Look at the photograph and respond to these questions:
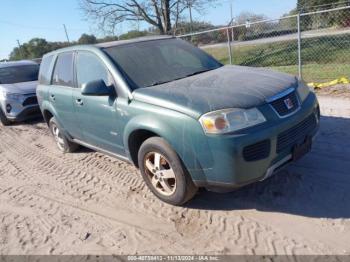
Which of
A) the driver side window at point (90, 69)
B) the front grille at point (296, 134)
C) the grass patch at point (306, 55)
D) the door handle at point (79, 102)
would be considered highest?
the driver side window at point (90, 69)

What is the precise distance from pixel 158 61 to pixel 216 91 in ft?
3.94

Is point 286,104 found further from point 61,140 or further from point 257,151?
point 61,140

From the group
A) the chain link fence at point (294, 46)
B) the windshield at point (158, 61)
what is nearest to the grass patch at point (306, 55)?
the chain link fence at point (294, 46)

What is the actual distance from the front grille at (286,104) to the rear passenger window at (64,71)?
2999 millimetres

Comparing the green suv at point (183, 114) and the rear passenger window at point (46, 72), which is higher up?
the rear passenger window at point (46, 72)

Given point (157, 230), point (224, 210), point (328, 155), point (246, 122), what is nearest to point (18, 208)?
point (157, 230)

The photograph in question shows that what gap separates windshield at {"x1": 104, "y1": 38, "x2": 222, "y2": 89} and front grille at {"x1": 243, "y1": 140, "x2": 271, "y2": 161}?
57.3 inches

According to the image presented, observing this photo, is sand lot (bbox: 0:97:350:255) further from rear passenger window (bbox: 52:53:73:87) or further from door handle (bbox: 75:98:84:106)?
rear passenger window (bbox: 52:53:73:87)

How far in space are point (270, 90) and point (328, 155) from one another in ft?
5.25

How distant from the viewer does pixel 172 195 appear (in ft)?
13.1

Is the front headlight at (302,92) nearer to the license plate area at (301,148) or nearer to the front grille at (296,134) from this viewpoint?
the front grille at (296,134)

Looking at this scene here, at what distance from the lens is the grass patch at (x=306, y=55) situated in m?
11.7

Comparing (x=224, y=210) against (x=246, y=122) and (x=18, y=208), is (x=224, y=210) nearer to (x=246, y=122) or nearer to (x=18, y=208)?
(x=246, y=122)

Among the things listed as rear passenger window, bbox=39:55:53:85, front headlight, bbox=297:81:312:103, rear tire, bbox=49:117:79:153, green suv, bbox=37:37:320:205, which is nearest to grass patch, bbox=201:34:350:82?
front headlight, bbox=297:81:312:103
